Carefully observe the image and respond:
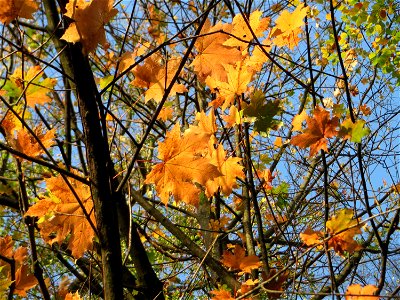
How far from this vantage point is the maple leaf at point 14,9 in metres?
1.25

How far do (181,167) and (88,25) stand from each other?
19.5 inches

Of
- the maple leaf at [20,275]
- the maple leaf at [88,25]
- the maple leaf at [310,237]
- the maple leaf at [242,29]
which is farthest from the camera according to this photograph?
the maple leaf at [242,29]

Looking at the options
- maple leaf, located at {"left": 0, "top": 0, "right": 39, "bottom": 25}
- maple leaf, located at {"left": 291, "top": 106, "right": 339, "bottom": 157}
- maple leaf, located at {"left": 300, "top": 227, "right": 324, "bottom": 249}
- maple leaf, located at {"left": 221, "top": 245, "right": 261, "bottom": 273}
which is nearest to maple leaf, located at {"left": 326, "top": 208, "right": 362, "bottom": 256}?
maple leaf, located at {"left": 300, "top": 227, "right": 324, "bottom": 249}

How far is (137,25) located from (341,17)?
203 centimetres

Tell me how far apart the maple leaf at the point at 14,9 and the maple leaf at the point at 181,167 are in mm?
590

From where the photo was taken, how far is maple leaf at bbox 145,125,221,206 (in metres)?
1.25

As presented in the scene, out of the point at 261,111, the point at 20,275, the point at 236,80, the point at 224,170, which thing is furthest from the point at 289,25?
the point at 20,275

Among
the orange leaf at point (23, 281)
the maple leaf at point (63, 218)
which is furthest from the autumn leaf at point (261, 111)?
the orange leaf at point (23, 281)

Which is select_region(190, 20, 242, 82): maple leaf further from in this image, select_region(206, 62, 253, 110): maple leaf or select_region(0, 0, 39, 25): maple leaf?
select_region(0, 0, 39, 25): maple leaf

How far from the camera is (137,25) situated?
4.25 meters

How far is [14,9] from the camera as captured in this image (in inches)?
49.7

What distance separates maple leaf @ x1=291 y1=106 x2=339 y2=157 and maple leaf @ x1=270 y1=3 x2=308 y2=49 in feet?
1.42

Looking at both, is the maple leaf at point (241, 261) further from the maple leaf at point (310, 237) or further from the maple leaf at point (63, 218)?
the maple leaf at point (63, 218)

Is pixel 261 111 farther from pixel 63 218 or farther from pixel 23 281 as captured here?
pixel 23 281
